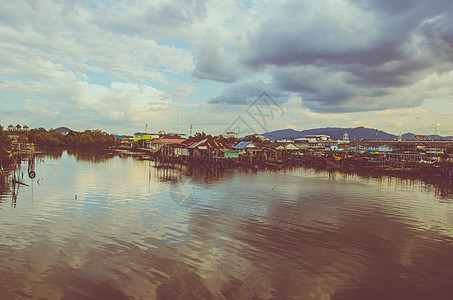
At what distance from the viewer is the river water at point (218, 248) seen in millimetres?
9773

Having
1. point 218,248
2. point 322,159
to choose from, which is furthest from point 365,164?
point 218,248

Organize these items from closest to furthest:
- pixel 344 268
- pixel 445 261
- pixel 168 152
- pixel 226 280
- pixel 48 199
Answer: pixel 226 280 < pixel 344 268 < pixel 445 261 < pixel 48 199 < pixel 168 152

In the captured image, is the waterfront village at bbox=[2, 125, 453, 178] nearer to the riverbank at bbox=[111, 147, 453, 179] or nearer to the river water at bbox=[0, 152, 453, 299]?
the riverbank at bbox=[111, 147, 453, 179]

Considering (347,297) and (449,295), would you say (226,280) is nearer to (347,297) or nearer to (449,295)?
(347,297)

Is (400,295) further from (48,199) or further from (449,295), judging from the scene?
(48,199)

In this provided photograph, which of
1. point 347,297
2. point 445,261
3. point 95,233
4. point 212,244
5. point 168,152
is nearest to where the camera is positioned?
point 347,297

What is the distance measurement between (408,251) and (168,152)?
2694 inches

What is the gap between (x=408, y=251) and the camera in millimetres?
13516

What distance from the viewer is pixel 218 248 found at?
13.0m

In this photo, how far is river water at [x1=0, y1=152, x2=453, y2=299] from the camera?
32.1 feet

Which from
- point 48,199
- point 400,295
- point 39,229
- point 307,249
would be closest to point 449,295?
point 400,295

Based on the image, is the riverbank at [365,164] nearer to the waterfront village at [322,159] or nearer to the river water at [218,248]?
the waterfront village at [322,159]

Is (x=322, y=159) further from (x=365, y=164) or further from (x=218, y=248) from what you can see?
(x=218, y=248)

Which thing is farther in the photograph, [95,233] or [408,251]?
[95,233]
